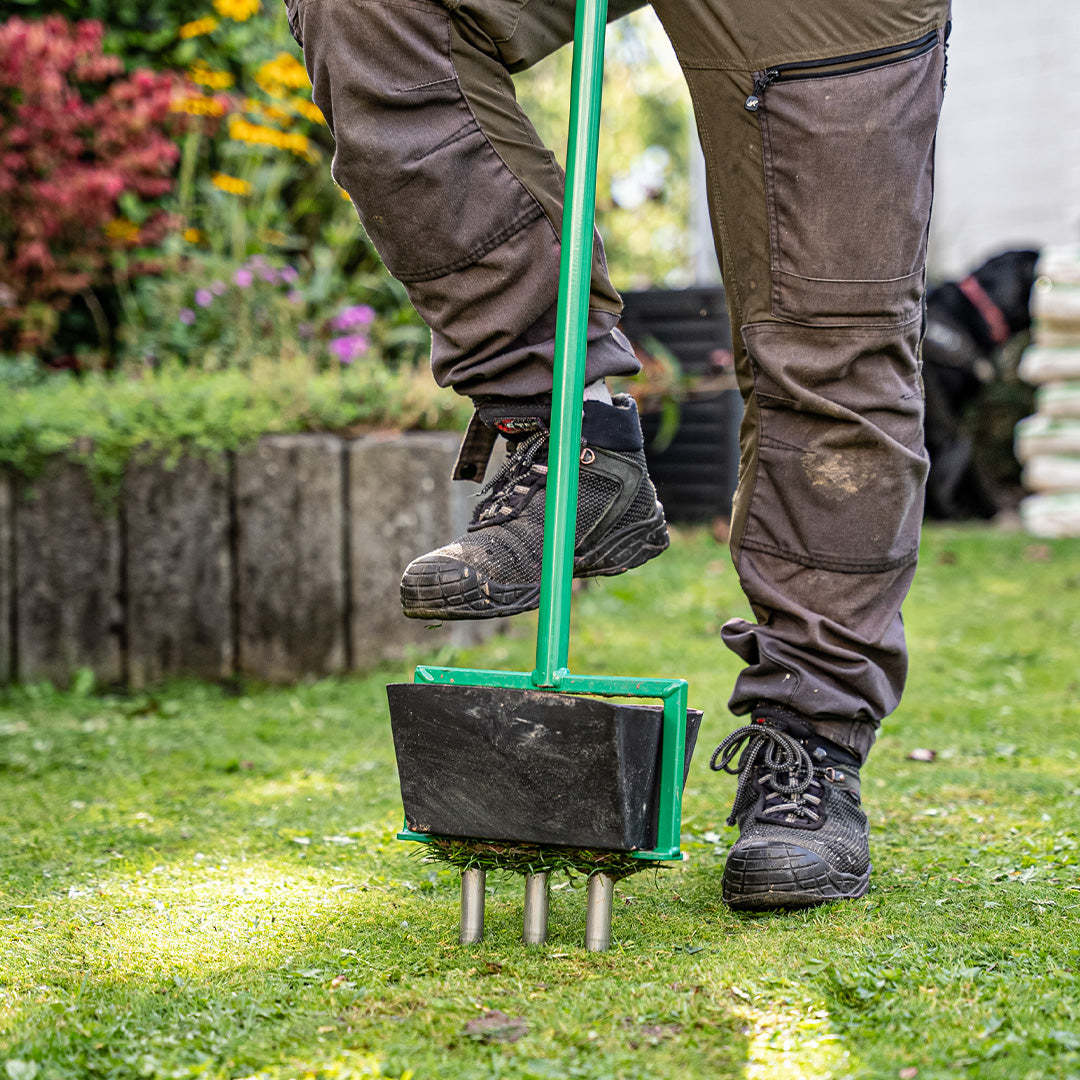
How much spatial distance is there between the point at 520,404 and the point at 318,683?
1638 millimetres

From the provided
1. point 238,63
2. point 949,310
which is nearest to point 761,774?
point 238,63

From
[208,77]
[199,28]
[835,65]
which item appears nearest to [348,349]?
[208,77]

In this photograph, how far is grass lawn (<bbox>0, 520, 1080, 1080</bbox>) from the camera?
102cm

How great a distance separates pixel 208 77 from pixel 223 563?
2248 mm

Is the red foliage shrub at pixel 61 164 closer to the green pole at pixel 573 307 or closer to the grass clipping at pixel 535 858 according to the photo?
the green pole at pixel 573 307

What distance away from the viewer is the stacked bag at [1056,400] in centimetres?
503

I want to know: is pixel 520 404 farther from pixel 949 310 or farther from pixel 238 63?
Result: pixel 949 310

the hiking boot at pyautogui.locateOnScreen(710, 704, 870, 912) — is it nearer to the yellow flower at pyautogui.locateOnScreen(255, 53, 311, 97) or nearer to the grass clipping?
the grass clipping

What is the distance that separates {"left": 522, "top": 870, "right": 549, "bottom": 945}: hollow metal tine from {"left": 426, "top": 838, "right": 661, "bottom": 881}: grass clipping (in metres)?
0.03

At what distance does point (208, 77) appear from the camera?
14.3ft

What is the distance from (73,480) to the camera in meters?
2.86

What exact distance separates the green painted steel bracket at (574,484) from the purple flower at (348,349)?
91.2 inches

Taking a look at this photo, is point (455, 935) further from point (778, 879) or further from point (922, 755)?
point (922, 755)

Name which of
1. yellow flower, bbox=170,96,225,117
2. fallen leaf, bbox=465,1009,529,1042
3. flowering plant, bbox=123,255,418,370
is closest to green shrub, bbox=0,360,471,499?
flowering plant, bbox=123,255,418,370
